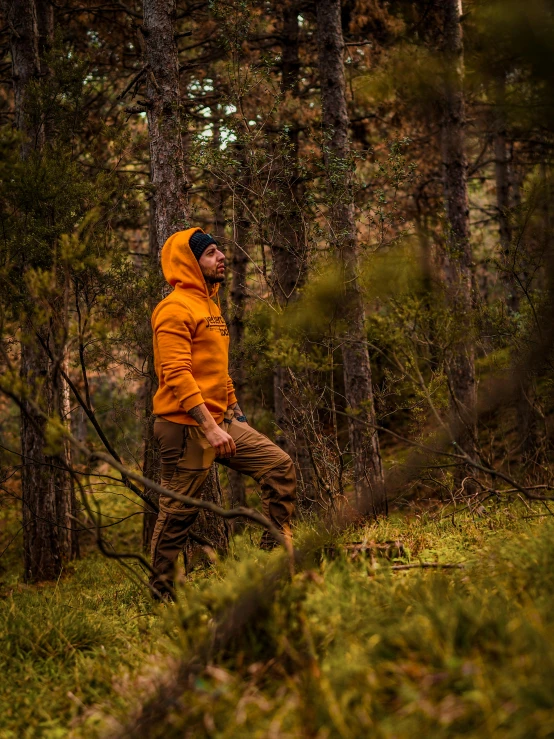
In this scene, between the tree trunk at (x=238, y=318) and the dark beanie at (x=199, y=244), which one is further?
the tree trunk at (x=238, y=318)

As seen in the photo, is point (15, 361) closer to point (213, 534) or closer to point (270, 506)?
point (213, 534)

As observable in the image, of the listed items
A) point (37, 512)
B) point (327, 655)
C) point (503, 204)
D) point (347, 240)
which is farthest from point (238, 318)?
point (327, 655)

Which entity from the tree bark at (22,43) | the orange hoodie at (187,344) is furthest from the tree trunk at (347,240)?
the tree bark at (22,43)

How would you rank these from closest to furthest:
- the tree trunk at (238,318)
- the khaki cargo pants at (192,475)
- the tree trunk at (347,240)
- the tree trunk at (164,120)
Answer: the khaki cargo pants at (192,475) < the tree trunk at (347,240) < the tree trunk at (164,120) < the tree trunk at (238,318)

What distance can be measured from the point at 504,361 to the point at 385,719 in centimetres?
491

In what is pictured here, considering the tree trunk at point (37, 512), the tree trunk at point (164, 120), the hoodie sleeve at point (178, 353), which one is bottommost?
the tree trunk at point (37, 512)

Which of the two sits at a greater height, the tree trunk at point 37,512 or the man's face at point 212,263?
the man's face at point 212,263

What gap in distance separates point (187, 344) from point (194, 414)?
493 millimetres

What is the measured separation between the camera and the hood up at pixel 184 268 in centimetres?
493

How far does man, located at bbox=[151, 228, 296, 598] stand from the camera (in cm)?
446

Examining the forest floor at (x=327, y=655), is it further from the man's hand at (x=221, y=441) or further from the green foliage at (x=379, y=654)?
the man's hand at (x=221, y=441)

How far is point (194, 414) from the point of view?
4.42 metres

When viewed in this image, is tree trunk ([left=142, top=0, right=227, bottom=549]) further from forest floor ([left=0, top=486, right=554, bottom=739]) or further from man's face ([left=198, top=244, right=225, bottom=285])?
forest floor ([left=0, top=486, right=554, bottom=739])

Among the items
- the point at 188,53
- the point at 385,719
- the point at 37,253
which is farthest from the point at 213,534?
the point at 188,53
